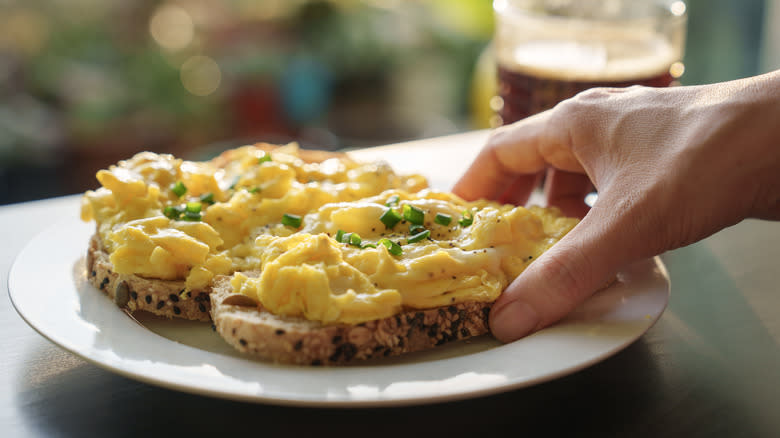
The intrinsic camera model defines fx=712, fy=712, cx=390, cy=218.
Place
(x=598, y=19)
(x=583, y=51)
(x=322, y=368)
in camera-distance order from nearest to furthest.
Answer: (x=322, y=368), (x=583, y=51), (x=598, y=19)

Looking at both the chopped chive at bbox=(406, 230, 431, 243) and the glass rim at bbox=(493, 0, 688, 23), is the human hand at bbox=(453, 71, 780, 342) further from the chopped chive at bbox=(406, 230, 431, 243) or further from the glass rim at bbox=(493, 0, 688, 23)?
the glass rim at bbox=(493, 0, 688, 23)

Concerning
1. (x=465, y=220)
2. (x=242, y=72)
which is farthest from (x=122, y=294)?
(x=242, y=72)

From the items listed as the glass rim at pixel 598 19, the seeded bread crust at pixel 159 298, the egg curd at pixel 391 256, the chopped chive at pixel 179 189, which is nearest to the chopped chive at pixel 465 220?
the egg curd at pixel 391 256

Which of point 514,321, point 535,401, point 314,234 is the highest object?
point 314,234

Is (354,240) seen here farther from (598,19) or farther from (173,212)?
(598,19)

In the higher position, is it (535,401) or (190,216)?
(190,216)

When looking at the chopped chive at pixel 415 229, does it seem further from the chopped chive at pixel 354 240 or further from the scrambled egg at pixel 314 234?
the chopped chive at pixel 354 240

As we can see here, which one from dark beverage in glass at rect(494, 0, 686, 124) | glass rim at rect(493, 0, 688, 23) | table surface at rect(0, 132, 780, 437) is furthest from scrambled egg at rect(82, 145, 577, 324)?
glass rim at rect(493, 0, 688, 23)

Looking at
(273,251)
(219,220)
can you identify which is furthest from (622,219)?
(219,220)
